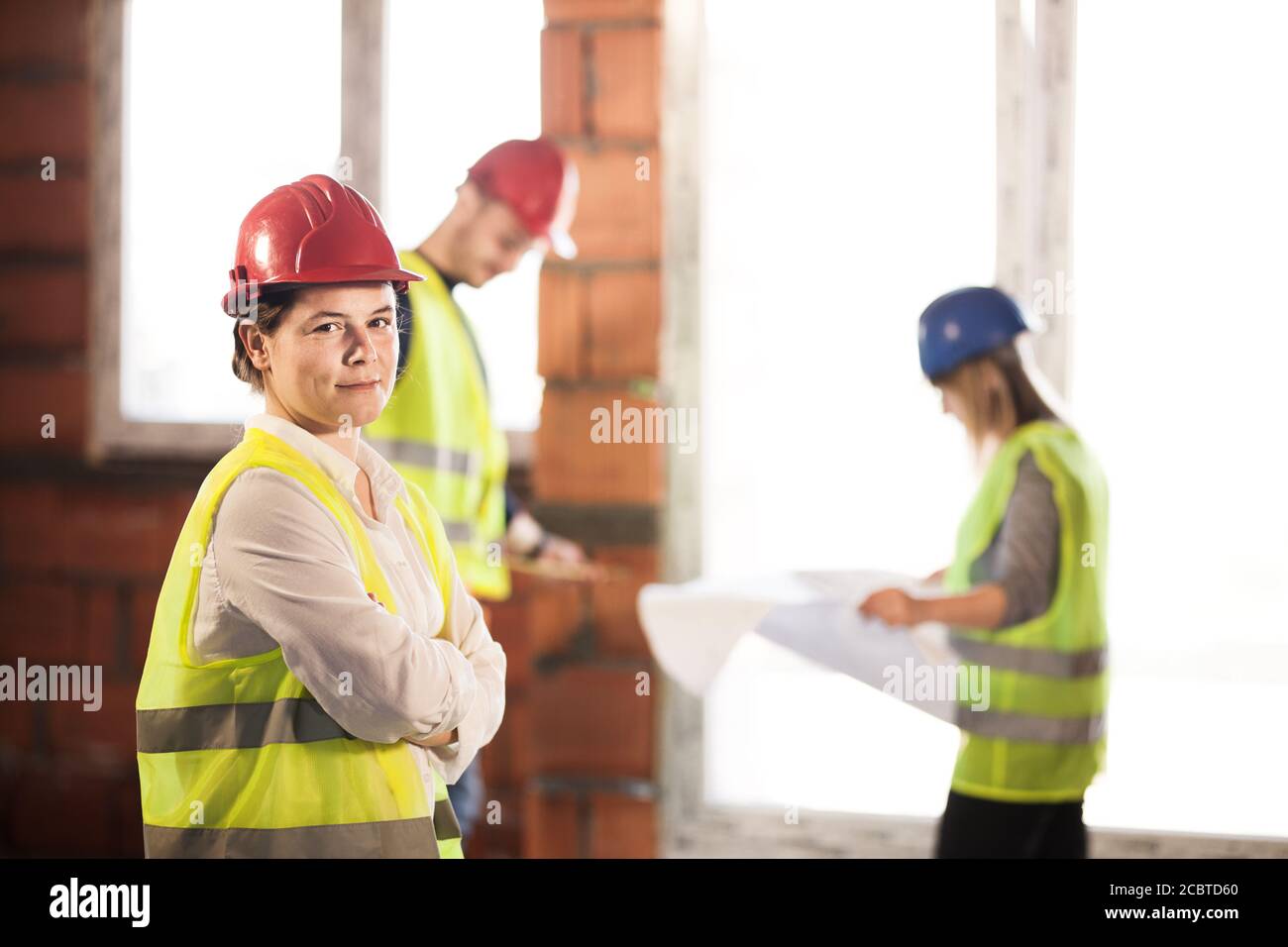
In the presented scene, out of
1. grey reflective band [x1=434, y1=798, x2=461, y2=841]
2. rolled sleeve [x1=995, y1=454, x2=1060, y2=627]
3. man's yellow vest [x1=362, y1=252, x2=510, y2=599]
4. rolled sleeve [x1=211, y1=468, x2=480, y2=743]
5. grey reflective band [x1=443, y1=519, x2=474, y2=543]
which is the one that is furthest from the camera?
grey reflective band [x1=443, y1=519, x2=474, y2=543]

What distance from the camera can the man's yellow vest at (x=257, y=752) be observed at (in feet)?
2.84

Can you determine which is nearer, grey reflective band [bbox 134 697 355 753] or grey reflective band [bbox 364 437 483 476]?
grey reflective band [bbox 134 697 355 753]

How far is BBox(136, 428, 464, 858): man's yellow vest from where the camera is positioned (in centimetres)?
87

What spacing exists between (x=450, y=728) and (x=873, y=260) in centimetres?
107

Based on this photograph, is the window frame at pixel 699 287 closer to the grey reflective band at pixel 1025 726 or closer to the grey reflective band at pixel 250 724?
the grey reflective band at pixel 1025 726

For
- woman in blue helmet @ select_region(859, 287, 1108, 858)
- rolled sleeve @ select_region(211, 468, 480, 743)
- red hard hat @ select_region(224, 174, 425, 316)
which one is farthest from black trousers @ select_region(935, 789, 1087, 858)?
red hard hat @ select_region(224, 174, 425, 316)

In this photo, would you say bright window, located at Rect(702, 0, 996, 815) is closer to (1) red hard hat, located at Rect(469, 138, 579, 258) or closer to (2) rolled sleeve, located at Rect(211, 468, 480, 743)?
(1) red hard hat, located at Rect(469, 138, 579, 258)

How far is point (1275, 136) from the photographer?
1.64 m

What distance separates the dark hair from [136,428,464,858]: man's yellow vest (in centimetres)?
5

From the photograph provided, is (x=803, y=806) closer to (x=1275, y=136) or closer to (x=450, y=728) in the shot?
(x=450, y=728)

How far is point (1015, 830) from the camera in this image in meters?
1.47

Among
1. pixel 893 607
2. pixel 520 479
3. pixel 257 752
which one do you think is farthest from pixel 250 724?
pixel 520 479

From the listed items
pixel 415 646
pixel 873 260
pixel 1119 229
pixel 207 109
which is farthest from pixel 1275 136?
pixel 207 109

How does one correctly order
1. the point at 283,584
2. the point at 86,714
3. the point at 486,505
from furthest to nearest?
the point at 86,714 → the point at 486,505 → the point at 283,584
